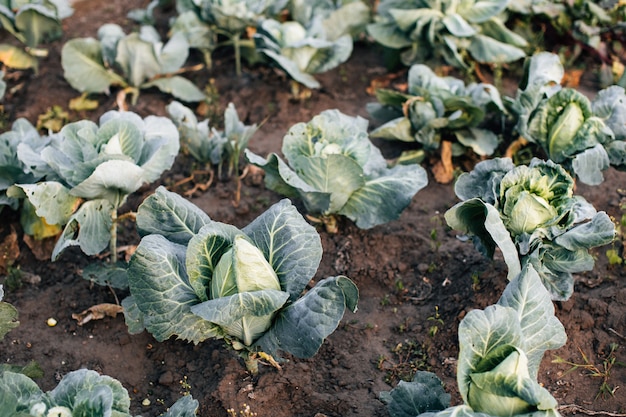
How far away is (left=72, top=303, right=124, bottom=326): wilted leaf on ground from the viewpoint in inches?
177

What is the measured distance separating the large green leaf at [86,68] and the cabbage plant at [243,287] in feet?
8.52

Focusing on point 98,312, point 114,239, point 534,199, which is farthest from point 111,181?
point 534,199

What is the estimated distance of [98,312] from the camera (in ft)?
14.8

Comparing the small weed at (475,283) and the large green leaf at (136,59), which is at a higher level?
the large green leaf at (136,59)

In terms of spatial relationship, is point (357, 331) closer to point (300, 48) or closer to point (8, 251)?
point (8, 251)

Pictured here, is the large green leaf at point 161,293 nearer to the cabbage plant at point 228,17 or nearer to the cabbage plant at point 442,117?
the cabbage plant at point 442,117

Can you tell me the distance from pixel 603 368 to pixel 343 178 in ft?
6.02

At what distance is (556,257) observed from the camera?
4.26 metres

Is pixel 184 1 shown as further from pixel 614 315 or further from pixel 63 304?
pixel 614 315

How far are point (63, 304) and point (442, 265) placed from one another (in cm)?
241

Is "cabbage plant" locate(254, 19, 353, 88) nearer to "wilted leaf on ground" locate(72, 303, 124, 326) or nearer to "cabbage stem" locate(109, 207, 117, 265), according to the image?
"cabbage stem" locate(109, 207, 117, 265)

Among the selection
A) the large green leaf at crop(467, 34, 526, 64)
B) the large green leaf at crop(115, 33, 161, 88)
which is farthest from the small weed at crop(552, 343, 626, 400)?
the large green leaf at crop(115, 33, 161, 88)

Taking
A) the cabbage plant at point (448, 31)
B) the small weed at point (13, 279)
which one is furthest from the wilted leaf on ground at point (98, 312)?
the cabbage plant at point (448, 31)

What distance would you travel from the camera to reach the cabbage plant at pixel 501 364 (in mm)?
3104
